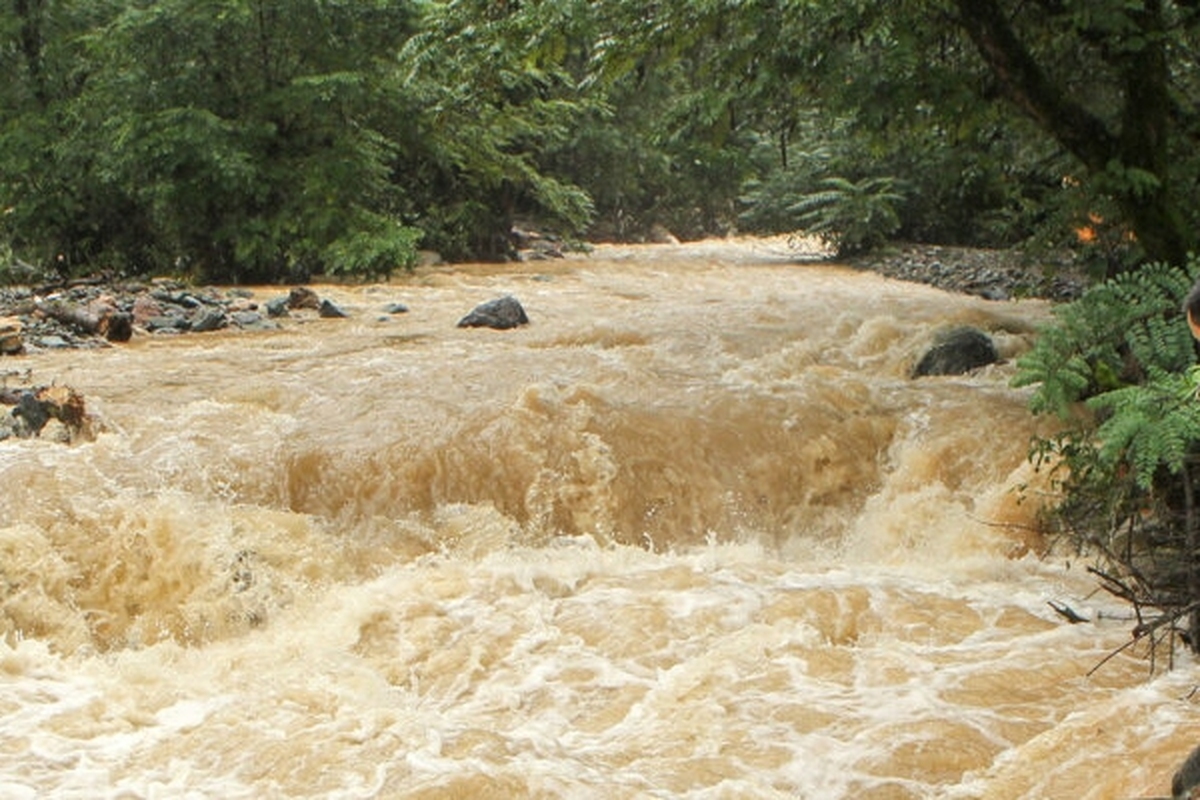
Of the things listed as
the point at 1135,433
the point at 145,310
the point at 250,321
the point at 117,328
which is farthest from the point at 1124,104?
the point at 145,310

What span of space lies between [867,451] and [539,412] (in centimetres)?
199

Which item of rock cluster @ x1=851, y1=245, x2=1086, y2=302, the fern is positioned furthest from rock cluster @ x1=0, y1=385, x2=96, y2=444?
rock cluster @ x1=851, y1=245, x2=1086, y2=302

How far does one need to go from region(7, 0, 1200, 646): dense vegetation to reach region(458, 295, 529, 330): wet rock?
5.89 feet

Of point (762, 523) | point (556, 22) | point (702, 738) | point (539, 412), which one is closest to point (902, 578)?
point (762, 523)

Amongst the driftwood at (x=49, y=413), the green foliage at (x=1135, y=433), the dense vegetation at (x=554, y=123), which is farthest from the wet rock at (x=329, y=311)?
the green foliage at (x=1135, y=433)

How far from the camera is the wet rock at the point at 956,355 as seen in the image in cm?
868

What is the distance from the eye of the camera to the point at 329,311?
12250mm

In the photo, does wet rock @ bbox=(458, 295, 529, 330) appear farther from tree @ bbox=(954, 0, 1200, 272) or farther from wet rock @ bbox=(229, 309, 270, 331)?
tree @ bbox=(954, 0, 1200, 272)

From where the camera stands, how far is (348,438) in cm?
727

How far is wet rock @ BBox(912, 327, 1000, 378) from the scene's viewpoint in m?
8.68

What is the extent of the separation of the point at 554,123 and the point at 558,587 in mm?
15128

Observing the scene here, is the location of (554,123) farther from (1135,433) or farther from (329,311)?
(1135,433)

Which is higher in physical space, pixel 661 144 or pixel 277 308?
pixel 661 144

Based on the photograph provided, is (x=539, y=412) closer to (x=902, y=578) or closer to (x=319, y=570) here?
(x=319, y=570)
